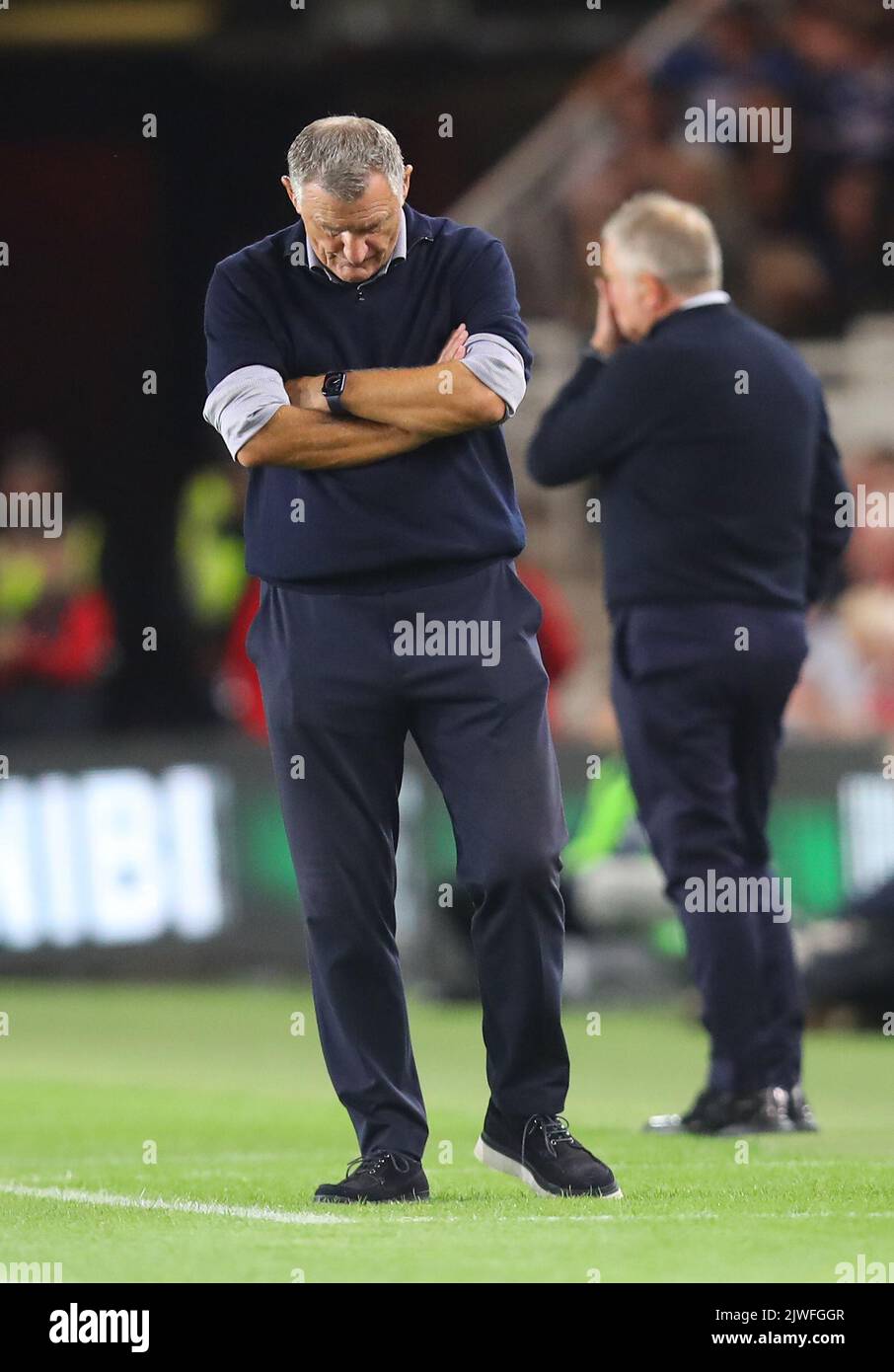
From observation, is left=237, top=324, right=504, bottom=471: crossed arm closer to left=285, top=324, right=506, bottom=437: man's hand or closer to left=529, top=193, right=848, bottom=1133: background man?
left=285, top=324, right=506, bottom=437: man's hand

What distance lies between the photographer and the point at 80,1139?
7.30 m

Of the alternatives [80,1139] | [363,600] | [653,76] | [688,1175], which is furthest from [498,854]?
[653,76]

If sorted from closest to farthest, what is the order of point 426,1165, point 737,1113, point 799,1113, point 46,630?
point 426,1165, point 737,1113, point 799,1113, point 46,630

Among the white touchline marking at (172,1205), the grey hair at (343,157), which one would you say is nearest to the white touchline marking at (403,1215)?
the white touchline marking at (172,1205)

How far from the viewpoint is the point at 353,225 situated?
17.7ft

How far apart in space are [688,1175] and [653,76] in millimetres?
11281

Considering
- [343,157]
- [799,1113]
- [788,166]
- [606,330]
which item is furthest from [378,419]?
[788,166]

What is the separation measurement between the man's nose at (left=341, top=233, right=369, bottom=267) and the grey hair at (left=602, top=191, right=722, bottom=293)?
2.06 meters

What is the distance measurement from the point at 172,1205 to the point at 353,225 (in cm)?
200

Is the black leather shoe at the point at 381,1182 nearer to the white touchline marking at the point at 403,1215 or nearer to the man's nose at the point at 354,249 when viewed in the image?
the white touchline marking at the point at 403,1215

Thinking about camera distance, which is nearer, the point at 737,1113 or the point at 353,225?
the point at 353,225

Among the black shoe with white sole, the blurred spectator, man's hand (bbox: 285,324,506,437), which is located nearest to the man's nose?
man's hand (bbox: 285,324,506,437)

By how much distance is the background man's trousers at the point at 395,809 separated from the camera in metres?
5.51

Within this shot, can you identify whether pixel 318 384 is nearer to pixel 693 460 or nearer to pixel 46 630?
pixel 693 460
